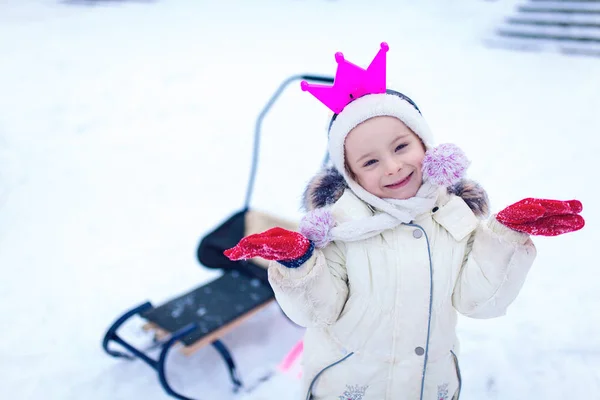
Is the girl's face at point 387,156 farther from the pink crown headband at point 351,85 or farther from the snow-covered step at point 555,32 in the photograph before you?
the snow-covered step at point 555,32

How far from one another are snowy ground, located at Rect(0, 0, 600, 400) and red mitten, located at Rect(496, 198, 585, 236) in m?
0.41

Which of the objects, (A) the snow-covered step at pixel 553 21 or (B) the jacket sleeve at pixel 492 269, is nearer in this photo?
(B) the jacket sleeve at pixel 492 269

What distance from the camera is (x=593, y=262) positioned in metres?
2.64

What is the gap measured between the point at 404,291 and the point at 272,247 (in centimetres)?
37

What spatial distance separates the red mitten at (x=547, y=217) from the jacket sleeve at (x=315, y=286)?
0.41 metres

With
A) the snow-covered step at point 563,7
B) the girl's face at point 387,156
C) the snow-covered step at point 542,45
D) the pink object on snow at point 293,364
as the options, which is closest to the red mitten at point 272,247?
the girl's face at point 387,156

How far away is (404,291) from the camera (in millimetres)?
1177

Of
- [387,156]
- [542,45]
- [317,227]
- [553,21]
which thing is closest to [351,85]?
[387,156]

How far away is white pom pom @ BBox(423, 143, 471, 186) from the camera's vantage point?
1117 mm

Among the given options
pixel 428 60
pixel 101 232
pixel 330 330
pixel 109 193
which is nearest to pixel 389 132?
pixel 330 330

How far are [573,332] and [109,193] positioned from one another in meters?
3.10

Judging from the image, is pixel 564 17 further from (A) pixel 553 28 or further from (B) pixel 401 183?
(B) pixel 401 183

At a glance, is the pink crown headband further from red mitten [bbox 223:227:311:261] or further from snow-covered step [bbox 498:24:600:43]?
snow-covered step [bbox 498:24:600:43]

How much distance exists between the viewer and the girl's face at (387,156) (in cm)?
115
